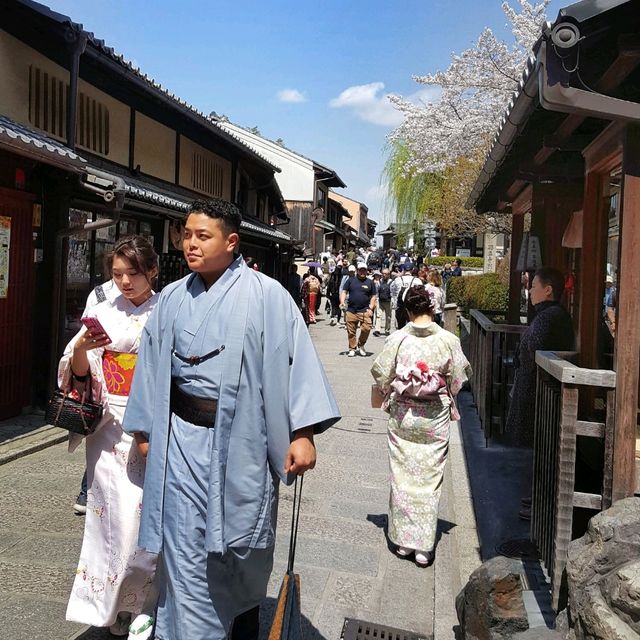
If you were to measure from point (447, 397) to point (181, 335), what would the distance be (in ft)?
8.00

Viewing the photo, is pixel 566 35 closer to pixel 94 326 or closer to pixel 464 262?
pixel 94 326

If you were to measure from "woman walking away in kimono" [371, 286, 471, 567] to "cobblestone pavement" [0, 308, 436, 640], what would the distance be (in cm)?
26

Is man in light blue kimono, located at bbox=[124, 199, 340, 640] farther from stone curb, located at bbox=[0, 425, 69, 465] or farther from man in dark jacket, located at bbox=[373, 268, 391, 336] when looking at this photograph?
man in dark jacket, located at bbox=[373, 268, 391, 336]

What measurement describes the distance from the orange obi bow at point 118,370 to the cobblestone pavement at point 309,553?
48.4 inches

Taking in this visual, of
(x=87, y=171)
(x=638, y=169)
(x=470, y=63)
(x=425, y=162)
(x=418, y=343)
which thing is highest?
(x=470, y=63)

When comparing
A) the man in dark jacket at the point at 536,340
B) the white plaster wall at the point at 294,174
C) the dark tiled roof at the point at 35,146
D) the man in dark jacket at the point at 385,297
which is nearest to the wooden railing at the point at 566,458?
the man in dark jacket at the point at 536,340

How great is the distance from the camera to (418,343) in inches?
186

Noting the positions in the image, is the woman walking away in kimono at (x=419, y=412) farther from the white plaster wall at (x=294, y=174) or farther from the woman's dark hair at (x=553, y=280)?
the white plaster wall at (x=294, y=174)

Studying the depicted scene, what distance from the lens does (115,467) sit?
133 inches

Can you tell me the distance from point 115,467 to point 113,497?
0.14m

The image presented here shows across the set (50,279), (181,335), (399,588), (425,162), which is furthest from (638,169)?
(425,162)

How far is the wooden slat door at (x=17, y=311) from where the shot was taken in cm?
758

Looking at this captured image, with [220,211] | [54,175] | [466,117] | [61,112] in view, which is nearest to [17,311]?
[54,175]

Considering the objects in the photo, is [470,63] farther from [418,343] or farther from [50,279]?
[418,343]
